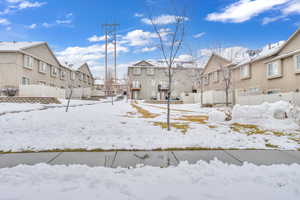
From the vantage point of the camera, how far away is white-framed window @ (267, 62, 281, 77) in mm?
12989

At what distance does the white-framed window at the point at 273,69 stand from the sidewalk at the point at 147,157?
13.1 metres

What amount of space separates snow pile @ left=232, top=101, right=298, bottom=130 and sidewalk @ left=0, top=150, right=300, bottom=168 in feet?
10.1

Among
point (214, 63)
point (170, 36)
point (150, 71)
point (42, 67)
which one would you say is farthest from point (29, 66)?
point (214, 63)

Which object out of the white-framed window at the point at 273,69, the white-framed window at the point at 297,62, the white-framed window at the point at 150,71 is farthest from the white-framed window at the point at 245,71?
the white-framed window at the point at 150,71

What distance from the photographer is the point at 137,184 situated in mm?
1945

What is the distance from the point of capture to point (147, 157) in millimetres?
2902

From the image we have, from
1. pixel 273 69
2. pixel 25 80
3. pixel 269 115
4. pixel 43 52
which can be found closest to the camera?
pixel 269 115

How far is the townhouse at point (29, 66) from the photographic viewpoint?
49.8ft

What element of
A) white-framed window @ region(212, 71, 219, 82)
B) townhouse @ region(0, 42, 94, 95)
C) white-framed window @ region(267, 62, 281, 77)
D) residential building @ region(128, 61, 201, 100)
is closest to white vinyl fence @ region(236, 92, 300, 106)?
white-framed window @ region(267, 62, 281, 77)

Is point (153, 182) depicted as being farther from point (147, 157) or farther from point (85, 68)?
point (85, 68)

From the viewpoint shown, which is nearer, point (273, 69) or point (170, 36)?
point (170, 36)

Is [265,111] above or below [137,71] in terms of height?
below

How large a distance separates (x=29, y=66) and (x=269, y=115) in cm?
2184

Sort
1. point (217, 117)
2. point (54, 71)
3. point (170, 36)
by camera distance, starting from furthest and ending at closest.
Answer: point (54, 71)
point (217, 117)
point (170, 36)
